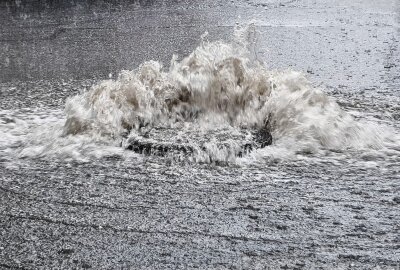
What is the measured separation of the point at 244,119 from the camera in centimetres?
372

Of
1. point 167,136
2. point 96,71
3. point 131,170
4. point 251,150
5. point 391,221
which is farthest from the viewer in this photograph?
point 96,71

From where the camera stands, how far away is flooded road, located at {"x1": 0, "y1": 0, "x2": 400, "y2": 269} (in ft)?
7.30

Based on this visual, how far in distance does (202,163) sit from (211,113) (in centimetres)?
82

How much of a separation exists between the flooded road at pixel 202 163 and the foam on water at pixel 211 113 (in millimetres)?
11

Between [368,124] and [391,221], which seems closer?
[391,221]

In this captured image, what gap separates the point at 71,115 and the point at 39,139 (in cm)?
28

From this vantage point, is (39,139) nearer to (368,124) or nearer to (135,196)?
(135,196)

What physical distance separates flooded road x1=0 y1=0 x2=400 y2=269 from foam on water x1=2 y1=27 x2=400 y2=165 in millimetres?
11

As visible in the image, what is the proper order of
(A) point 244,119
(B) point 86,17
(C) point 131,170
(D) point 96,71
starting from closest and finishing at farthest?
(C) point 131,170
(A) point 244,119
(D) point 96,71
(B) point 86,17

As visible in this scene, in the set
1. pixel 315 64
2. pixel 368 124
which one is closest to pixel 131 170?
pixel 368 124

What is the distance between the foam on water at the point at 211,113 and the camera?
130 inches

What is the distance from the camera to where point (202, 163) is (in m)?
3.08

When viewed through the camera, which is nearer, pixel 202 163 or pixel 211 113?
pixel 202 163

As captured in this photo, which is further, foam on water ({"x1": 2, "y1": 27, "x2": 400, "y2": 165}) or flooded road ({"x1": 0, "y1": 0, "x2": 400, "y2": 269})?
foam on water ({"x1": 2, "y1": 27, "x2": 400, "y2": 165})
